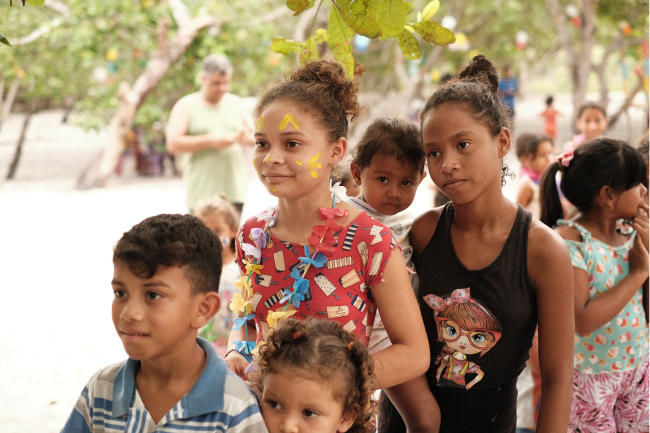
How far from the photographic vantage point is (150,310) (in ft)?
4.18

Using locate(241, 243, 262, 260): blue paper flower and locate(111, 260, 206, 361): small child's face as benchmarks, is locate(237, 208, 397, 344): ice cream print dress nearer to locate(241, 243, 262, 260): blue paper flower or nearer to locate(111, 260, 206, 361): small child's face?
locate(241, 243, 262, 260): blue paper flower

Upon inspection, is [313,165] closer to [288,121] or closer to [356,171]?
[288,121]

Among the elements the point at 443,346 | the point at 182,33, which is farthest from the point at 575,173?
the point at 182,33

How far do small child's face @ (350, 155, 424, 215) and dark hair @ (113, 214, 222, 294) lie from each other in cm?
75

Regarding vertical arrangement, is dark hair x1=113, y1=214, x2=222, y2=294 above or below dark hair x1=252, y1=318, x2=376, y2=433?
above

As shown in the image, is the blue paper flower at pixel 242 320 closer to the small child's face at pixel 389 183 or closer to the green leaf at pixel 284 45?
the small child's face at pixel 389 183

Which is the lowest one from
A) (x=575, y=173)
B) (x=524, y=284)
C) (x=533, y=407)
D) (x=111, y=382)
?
(x=533, y=407)

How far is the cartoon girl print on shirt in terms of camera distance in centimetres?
163

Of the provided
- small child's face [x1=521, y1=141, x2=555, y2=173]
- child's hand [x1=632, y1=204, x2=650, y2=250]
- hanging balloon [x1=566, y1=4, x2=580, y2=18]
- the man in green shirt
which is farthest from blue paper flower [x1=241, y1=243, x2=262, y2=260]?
hanging balloon [x1=566, y1=4, x2=580, y2=18]

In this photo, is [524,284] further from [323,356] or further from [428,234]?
[323,356]

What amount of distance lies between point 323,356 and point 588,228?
4.72ft

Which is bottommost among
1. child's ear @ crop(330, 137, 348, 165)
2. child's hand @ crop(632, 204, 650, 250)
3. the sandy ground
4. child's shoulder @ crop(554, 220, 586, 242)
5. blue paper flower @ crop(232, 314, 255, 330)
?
the sandy ground

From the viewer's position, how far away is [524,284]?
1590mm

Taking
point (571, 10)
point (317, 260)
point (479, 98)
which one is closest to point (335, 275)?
point (317, 260)
